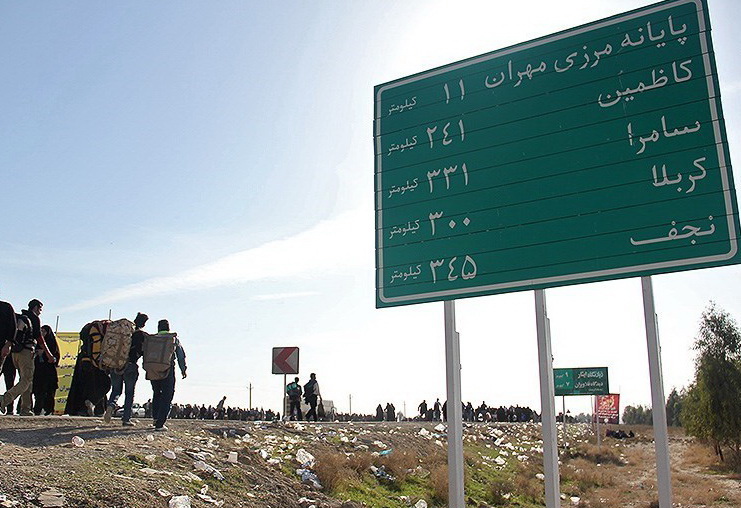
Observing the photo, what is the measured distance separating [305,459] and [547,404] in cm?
659

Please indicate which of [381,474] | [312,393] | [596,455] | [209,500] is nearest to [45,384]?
[381,474]

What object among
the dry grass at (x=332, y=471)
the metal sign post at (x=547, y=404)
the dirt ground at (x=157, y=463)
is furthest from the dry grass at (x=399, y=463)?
the metal sign post at (x=547, y=404)

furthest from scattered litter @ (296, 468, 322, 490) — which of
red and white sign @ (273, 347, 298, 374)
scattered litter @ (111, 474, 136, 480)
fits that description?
red and white sign @ (273, 347, 298, 374)

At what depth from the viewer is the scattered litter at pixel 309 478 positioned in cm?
1208

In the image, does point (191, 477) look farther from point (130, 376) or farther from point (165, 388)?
point (130, 376)

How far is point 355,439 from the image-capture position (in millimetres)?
17047

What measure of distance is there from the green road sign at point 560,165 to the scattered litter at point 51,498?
4.24 m

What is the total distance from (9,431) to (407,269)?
20.6ft

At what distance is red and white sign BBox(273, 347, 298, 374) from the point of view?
18719 mm

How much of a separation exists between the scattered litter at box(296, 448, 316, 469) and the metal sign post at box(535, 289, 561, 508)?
606cm

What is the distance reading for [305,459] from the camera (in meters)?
13.1

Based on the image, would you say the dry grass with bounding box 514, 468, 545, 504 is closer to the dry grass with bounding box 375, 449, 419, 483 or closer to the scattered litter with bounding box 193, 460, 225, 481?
the dry grass with bounding box 375, 449, 419, 483

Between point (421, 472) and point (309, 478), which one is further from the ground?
point (309, 478)

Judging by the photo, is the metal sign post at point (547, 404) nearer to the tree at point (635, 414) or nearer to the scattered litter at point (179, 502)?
the scattered litter at point (179, 502)
